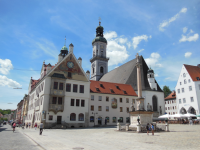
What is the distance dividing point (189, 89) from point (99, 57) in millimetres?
41215

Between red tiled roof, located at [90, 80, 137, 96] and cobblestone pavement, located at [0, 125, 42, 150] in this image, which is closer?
cobblestone pavement, located at [0, 125, 42, 150]

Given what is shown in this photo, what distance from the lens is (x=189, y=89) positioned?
52.8m

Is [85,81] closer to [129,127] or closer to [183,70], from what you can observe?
[129,127]

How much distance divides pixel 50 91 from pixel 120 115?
744 inches

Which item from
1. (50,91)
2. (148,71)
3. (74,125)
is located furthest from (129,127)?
(148,71)

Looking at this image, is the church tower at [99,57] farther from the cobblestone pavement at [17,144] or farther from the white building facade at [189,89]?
the cobblestone pavement at [17,144]

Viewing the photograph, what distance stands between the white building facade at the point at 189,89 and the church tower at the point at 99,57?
3487cm

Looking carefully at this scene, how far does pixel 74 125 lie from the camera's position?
36.2 metres

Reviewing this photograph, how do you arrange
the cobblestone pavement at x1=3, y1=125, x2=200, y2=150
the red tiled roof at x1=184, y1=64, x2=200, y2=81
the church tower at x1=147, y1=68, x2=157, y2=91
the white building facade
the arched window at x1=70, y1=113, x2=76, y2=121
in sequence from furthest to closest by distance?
the church tower at x1=147, y1=68, x2=157, y2=91
the red tiled roof at x1=184, y1=64, x2=200, y2=81
the white building facade
the arched window at x1=70, y1=113, x2=76, y2=121
the cobblestone pavement at x1=3, y1=125, x2=200, y2=150

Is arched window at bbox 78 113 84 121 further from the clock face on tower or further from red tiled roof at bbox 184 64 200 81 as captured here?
red tiled roof at bbox 184 64 200 81

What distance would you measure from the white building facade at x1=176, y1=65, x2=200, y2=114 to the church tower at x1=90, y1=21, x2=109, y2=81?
114ft

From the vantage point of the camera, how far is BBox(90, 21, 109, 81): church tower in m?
80.8

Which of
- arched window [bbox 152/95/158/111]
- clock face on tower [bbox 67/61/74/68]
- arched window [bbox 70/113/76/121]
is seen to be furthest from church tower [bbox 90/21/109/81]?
arched window [bbox 70/113/76/121]

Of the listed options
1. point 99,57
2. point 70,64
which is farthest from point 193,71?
point 99,57
